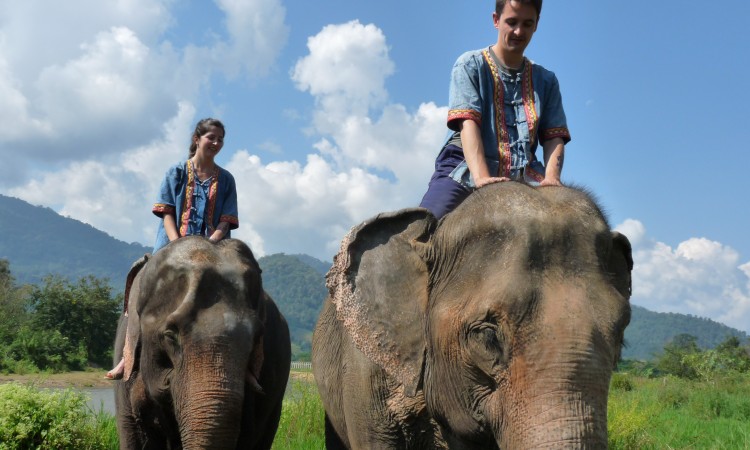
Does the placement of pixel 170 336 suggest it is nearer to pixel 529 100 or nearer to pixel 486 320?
pixel 529 100

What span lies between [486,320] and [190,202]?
4.57 metres

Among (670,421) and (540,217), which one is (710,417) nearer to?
(670,421)

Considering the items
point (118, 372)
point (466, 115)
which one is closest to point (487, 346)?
point (466, 115)

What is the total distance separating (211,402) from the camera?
5480mm

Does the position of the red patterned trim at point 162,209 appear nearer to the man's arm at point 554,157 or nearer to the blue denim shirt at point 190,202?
the blue denim shirt at point 190,202

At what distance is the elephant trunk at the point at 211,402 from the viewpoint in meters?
5.44

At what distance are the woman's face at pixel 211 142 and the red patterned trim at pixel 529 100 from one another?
11.3 feet

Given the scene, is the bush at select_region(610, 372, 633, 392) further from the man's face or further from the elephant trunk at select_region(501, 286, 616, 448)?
the elephant trunk at select_region(501, 286, 616, 448)

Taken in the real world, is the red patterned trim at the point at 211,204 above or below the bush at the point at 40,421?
above

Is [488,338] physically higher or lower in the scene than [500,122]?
lower

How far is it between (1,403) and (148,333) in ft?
9.96

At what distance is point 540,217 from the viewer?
312 cm

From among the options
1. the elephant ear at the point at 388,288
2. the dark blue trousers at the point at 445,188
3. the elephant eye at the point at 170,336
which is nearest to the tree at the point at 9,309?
the elephant eye at the point at 170,336

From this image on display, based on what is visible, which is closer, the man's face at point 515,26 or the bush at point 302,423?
the man's face at point 515,26
